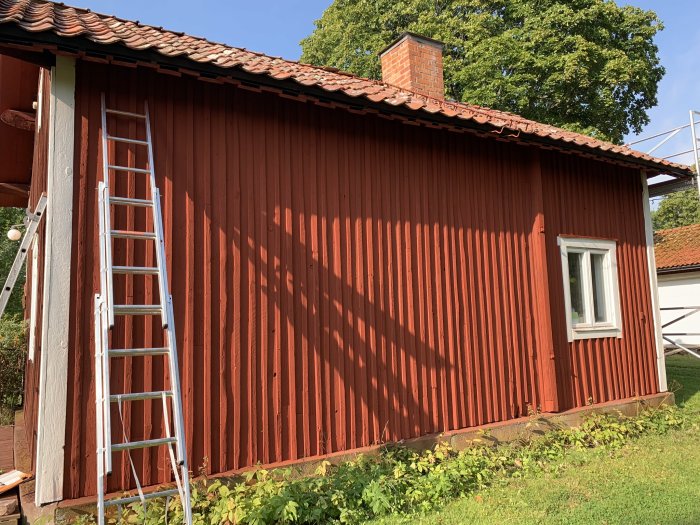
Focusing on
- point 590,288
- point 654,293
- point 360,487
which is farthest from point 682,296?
point 360,487

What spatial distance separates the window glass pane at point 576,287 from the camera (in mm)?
7594

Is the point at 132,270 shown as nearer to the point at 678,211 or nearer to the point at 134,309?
the point at 134,309

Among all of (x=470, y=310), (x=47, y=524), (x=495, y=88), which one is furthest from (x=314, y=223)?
(x=495, y=88)

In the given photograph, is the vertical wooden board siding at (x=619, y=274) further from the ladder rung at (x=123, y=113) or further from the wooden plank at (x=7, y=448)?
the wooden plank at (x=7, y=448)

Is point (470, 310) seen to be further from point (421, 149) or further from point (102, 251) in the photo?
point (102, 251)

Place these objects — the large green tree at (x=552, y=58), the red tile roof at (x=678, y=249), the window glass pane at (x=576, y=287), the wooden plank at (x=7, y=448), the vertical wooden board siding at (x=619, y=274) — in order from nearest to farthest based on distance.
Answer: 1. the wooden plank at (x=7, y=448)
2. the vertical wooden board siding at (x=619, y=274)
3. the window glass pane at (x=576, y=287)
4. the large green tree at (x=552, y=58)
5. the red tile roof at (x=678, y=249)

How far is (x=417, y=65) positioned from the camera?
933 centimetres

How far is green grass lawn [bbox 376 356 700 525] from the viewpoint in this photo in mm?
4160

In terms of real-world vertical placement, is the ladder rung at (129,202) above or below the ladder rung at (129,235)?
above

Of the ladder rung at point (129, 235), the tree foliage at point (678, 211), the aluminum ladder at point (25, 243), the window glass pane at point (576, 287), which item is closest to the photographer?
the ladder rung at point (129, 235)

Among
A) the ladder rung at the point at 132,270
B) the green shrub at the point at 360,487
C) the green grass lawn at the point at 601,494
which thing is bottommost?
the green grass lawn at the point at 601,494

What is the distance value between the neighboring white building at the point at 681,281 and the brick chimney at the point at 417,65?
43.7 ft

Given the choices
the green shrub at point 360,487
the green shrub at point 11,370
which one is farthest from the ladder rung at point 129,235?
the green shrub at point 11,370

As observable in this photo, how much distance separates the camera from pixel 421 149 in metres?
Answer: 6.39
